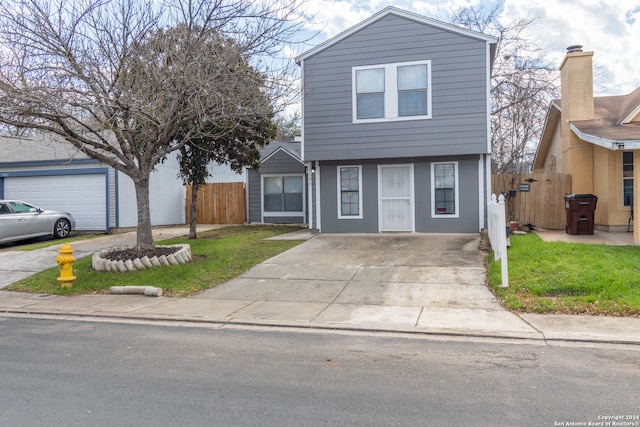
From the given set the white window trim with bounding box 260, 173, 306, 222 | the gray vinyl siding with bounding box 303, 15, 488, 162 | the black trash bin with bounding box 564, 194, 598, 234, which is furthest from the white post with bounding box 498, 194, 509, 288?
the white window trim with bounding box 260, 173, 306, 222

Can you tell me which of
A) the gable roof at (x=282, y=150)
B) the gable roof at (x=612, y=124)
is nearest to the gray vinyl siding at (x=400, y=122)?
the gable roof at (x=612, y=124)

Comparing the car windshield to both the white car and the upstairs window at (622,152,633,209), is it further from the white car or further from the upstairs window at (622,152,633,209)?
the upstairs window at (622,152,633,209)

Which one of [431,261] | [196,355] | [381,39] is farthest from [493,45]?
[196,355]

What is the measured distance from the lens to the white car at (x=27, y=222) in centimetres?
1443

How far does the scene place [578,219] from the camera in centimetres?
1268

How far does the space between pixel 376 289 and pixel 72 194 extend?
14.1m

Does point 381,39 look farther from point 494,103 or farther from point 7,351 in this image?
point 7,351

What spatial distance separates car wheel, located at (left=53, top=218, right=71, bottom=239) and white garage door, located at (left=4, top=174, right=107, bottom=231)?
46.0 inches

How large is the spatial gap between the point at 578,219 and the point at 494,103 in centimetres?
1162

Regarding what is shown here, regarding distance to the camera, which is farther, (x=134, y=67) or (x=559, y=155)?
(x=559, y=155)

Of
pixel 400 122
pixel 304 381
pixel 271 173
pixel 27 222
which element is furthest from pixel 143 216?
pixel 271 173

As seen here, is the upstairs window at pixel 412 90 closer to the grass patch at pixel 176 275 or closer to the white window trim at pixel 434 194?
the white window trim at pixel 434 194

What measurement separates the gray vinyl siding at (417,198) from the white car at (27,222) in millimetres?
9244

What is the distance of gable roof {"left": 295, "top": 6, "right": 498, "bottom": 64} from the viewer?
13398mm
